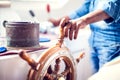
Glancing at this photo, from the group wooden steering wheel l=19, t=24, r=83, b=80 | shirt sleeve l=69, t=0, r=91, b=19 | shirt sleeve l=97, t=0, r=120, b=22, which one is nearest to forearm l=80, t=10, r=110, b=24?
shirt sleeve l=97, t=0, r=120, b=22

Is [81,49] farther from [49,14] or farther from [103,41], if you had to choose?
[49,14]

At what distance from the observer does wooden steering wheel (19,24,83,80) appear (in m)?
0.90

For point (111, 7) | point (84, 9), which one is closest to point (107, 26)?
point (111, 7)

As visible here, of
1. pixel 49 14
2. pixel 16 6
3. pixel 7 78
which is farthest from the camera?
pixel 49 14

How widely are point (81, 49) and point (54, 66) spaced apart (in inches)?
21.4

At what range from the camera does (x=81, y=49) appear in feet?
5.07

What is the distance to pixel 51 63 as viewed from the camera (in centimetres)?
100

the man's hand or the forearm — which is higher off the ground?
the forearm

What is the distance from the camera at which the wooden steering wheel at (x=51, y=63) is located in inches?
35.3

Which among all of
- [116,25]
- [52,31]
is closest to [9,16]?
[52,31]

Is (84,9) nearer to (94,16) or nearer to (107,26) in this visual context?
(107,26)

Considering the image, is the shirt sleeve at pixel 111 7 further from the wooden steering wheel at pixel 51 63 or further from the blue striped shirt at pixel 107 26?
the wooden steering wheel at pixel 51 63

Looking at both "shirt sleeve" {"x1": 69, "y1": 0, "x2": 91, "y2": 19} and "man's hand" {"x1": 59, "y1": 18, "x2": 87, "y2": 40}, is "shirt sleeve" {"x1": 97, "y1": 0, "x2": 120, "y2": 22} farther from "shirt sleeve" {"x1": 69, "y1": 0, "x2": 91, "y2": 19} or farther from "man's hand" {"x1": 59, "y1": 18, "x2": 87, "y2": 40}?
"shirt sleeve" {"x1": 69, "y1": 0, "x2": 91, "y2": 19}

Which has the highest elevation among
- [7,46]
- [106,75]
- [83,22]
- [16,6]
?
[16,6]
